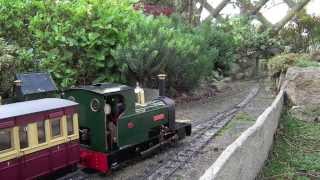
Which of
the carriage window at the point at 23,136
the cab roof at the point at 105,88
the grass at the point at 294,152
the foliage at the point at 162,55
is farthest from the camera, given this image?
the foliage at the point at 162,55

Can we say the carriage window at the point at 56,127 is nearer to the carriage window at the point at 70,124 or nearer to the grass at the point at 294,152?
the carriage window at the point at 70,124

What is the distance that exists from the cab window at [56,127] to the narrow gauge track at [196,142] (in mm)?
1961

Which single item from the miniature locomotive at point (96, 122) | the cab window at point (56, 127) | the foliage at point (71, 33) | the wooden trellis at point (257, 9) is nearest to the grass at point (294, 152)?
the miniature locomotive at point (96, 122)

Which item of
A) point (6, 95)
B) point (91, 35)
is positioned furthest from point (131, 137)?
point (91, 35)

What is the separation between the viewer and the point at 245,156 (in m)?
6.47

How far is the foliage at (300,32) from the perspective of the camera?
24850 mm

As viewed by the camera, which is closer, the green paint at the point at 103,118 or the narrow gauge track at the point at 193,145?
the green paint at the point at 103,118

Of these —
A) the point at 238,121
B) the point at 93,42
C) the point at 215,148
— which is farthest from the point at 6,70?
the point at 238,121

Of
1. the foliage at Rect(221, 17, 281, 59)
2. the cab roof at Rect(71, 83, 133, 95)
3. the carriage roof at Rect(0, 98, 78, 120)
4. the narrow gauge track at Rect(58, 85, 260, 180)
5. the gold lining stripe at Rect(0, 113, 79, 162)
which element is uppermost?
the foliage at Rect(221, 17, 281, 59)

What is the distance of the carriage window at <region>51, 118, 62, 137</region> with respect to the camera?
7.82 meters

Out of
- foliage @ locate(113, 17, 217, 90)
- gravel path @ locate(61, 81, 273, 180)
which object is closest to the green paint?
gravel path @ locate(61, 81, 273, 180)

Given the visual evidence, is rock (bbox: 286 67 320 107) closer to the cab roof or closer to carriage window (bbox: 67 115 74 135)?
the cab roof

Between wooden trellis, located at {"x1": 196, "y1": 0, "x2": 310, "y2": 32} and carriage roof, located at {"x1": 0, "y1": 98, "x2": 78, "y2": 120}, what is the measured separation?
21.9m

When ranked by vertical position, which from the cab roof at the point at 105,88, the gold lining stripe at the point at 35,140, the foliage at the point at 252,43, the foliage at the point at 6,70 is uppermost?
the foliage at the point at 252,43
